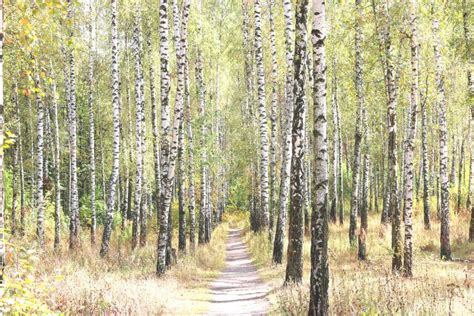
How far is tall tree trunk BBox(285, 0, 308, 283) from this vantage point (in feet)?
33.9

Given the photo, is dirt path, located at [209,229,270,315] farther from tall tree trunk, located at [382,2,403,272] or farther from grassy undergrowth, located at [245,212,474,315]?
tall tree trunk, located at [382,2,403,272]

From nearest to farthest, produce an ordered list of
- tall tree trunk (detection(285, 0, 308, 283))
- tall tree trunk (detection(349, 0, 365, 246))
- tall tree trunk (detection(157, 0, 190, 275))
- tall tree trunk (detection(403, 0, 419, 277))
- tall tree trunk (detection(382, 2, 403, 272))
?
tall tree trunk (detection(285, 0, 308, 283)) < tall tree trunk (detection(403, 0, 419, 277)) < tall tree trunk (detection(382, 2, 403, 272)) < tall tree trunk (detection(157, 0, 190, 275)) < tall tree trunk (detection(349, 0, 365, 246))

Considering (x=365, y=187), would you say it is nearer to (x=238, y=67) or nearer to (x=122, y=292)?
(x=122, y=292)

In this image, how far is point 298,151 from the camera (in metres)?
11.1

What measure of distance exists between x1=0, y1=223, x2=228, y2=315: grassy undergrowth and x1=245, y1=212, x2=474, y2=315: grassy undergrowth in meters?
2.13

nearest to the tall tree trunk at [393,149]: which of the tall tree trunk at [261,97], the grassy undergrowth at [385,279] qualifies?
the grassy undergrowth at [385,279]

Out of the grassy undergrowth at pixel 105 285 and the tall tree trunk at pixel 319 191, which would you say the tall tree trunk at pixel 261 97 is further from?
the tall tree trunk at pixel 319 191

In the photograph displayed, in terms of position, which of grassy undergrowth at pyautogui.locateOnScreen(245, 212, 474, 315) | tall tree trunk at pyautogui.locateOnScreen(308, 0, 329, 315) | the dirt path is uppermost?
tall tree trunk at pyautogui.locateOnScreen(308, 0, 329, 315)

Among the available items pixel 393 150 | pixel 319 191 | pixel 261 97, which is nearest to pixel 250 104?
pixel 261 97

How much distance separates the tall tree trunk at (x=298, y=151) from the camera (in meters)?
10.3

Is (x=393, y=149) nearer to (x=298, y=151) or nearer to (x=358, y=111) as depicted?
(x=298, y=151)

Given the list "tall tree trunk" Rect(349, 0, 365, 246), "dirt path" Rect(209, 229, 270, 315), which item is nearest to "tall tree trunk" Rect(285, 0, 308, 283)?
"dirt path" Rect(209, 229, 270, 315)

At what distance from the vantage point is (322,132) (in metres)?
7.55

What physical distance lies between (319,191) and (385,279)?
4172 mm
